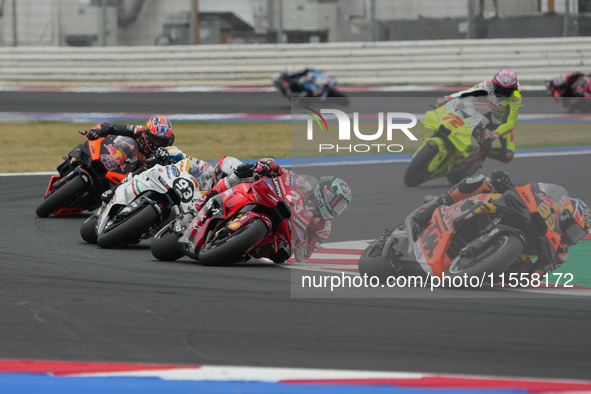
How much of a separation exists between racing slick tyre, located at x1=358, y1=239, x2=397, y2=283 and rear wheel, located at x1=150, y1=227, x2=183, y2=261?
168 cm

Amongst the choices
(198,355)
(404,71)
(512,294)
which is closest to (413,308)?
(512,294)

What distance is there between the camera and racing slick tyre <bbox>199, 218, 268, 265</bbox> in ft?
21.1

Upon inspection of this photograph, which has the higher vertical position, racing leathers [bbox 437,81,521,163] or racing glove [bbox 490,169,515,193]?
racing leathers [bbox 437,81,521,163]

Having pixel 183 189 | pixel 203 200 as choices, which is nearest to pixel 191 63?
pixel 183 189

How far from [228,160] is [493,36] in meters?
13.6

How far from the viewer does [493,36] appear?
19.7 metres

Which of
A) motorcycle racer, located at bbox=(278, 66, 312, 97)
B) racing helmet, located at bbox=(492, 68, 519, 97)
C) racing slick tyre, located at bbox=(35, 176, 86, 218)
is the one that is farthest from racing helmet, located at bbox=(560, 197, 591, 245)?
motorcycle racer, located at bbox=(278, 66, 312, 97)

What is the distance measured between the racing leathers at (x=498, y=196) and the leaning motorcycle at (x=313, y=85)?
13.7 metres

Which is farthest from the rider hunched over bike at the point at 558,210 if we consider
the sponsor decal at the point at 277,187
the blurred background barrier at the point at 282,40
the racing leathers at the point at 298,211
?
the blurred background barrier at the point at 282,40

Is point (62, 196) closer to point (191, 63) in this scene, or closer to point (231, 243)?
point (231, 243)

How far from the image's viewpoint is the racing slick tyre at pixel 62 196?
9391 millimetres

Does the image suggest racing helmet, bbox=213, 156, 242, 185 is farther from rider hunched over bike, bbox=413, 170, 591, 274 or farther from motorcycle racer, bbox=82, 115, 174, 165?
rider hunched over bike, bbox=413, 170, 591, 274

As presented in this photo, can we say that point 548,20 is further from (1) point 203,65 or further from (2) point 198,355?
(2) point 198,355

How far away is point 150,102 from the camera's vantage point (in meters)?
19.7
